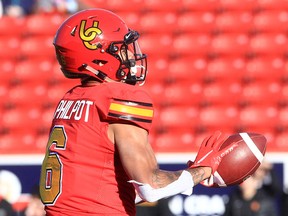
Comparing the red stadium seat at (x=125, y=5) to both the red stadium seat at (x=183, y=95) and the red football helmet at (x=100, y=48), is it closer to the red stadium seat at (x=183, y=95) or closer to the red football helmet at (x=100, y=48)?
the red stadium seat at (x=183, y=95)

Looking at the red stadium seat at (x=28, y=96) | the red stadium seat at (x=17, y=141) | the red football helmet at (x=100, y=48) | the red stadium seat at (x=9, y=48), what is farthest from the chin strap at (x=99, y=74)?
the red stadium seat at (x=9, y=48)

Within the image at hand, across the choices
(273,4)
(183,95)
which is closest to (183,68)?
(183,95)

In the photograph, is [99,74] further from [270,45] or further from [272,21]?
[272,21]

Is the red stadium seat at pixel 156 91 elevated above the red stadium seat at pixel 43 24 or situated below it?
below

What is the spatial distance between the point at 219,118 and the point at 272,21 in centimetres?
159

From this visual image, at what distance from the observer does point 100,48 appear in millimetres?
3332

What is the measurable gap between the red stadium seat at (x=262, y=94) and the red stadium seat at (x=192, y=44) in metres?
0.83

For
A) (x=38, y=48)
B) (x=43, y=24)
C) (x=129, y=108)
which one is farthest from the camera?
(x=43, y=24)

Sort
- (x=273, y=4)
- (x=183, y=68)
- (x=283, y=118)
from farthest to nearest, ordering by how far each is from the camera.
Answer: (x=273, y=4)
(x=183, y=68)
(x=283, y=118)

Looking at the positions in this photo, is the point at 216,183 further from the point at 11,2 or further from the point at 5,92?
the point at 11,2

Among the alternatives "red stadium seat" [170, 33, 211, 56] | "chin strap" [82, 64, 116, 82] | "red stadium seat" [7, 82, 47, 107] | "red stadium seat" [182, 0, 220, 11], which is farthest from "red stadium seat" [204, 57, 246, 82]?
"chin strap" [82, 64, 116, 82]

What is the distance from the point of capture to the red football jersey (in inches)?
125

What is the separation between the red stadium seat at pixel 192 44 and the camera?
9.70 metres

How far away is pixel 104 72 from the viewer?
334 centimetres
